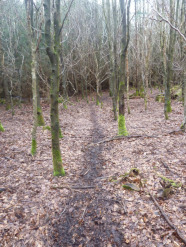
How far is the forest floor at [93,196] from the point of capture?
141 inches

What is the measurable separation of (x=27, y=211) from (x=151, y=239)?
9.41 ft

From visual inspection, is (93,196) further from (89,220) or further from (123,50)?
(123,50)

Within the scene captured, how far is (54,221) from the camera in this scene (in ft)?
13.4

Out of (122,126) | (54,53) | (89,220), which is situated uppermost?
(54,53)

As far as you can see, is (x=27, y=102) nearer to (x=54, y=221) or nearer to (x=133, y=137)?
(x=133, y=137)

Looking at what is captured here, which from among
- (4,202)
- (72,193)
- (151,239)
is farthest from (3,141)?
(151,239)

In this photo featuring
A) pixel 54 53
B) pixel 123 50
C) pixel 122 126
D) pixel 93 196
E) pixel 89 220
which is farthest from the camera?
pixel 122 126

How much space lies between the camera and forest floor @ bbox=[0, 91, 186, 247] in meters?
3.58

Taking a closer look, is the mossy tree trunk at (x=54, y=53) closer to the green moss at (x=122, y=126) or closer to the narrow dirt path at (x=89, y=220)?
the narrow dirt path at (x=89, y=220)

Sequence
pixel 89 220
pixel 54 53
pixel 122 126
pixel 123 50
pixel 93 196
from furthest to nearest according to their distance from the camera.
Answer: pixel 122 126 < pixel 123 50 < pixel 54 53 < pixel 93 196 < pixel 89 220

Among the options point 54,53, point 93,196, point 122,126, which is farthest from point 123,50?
point 93,196

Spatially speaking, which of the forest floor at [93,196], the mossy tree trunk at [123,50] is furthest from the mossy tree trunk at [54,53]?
the mossy tree trunk at [123,50]

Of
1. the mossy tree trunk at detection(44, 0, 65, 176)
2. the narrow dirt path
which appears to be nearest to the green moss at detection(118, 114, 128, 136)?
the narrow dirt path

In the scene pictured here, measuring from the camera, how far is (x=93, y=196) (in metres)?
4.78
